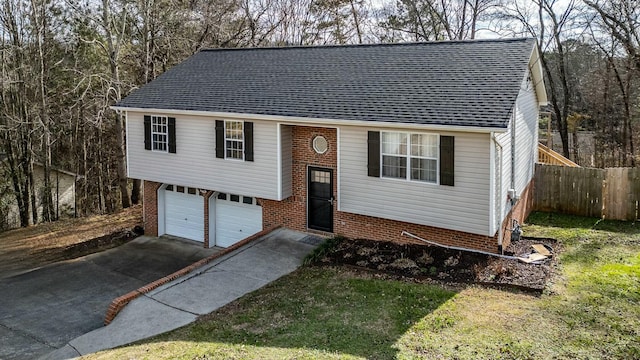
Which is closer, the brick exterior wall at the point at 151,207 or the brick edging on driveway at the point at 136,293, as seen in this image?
the brick edging on driveway at the point at 136,293

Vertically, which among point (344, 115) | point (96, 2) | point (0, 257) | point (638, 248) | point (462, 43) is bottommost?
point (0, 257)

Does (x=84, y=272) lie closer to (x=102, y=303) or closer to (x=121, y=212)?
(x=102, y=303)

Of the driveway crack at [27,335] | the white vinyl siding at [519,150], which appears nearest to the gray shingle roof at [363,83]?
the white vinyl siding at [519,150]

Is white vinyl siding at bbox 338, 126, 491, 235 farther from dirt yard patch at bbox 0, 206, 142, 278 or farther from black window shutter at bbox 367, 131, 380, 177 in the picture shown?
dirt yard patch at bbox 0, 206, 142, 278

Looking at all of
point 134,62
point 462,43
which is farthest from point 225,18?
point 462,43

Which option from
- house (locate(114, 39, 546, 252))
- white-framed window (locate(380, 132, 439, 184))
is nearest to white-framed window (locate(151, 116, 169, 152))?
house (locate(114, 39, 546, 252))

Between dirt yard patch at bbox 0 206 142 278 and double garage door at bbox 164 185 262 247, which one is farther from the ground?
double garage door at bbox 164 185 262 247

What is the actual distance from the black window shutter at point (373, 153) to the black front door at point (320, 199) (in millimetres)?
1704

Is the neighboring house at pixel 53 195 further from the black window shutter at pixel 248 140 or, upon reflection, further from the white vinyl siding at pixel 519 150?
the white vinyl siding at pixel 519 150

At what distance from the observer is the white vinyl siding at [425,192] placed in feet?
35.4

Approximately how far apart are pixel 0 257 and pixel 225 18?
585 inches

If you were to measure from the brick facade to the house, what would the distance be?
3 centimetres

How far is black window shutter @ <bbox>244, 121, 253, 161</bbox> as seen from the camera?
14.2 meters

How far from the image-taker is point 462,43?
14633 mm
